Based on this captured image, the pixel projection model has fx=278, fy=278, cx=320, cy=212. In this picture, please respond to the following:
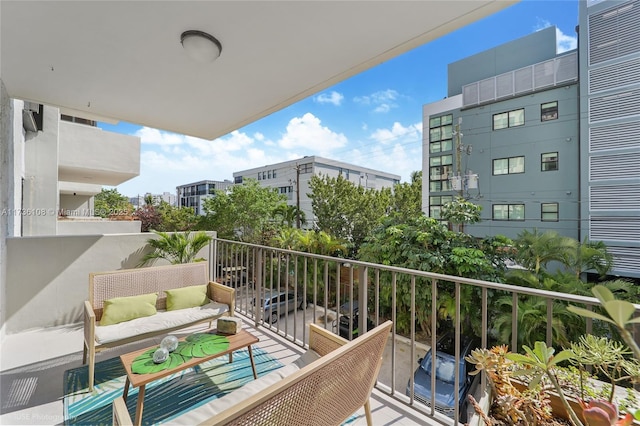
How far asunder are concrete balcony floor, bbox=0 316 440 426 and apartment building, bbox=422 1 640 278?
1290 centimetres

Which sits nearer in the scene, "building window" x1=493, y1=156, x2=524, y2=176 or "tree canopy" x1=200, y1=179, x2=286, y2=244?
"building window" x1=493, y1=156, x2=524, y2=176

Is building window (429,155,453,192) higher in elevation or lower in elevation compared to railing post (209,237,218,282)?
higher

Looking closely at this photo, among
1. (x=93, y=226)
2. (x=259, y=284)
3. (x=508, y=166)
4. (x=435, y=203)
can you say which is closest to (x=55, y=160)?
(x=93, y=226)

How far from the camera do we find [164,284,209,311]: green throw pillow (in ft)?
10.0

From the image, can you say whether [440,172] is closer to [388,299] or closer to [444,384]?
[388,299]

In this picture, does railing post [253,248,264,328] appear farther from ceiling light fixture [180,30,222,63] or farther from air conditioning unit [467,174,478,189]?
air conditioning unit [467,174,478,189]

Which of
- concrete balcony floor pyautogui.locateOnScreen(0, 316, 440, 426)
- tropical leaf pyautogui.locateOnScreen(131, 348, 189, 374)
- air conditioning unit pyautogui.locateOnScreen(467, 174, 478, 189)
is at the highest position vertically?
air conditioning unit pyautogui.locateOnScreen(467, 174, 478, 189)

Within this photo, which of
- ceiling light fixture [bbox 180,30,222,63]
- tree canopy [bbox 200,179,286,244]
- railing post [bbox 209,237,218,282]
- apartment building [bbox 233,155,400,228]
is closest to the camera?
ceiling light fixture [bbox 180,30,222,63]

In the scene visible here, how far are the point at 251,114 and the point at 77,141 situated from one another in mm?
6659

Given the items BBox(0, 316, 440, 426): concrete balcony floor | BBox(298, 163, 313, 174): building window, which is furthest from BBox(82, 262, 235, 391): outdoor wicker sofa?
BBox(298, 163, 313, 174): building window

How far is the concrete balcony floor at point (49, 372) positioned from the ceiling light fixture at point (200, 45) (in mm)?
2792

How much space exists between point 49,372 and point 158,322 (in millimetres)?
909

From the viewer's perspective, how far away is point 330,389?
1.29 meters

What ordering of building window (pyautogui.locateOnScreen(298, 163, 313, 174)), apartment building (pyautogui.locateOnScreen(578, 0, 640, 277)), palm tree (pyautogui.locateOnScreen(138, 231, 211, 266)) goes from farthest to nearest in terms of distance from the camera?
1. building window (pyautogui.locateOnScreen(298, 163, 313, 174))
2. apartment building (pyautogui.locateOnScreen(578, 0, 640, 277))
3. palm tree (pyautogui.locateOnScreen(138, 231, 211, 266))
